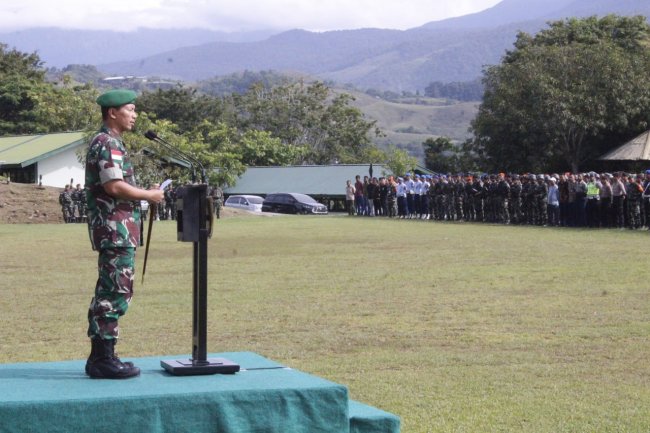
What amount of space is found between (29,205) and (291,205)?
1432 cm

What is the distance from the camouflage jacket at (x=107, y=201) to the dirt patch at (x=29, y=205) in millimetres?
40814

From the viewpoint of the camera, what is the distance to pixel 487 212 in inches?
1554

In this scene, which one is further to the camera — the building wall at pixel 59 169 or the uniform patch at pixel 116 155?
the building wall at pixel 59 169

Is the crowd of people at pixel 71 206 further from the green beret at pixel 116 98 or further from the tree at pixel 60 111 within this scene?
the green beret at pixel 116 98

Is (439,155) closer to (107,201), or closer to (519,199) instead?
(519,199)

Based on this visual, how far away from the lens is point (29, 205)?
158 feet

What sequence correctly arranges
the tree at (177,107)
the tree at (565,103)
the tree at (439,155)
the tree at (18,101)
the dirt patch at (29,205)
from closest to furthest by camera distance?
the dirt patch at (29,205) < the tree at (565,103) < the tree at (18,101) < the tree at (439,155) < the tree at (177,107)

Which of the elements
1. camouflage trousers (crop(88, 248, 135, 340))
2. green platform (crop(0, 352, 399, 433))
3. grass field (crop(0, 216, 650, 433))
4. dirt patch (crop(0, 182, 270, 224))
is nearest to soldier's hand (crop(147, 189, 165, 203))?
camouflage trousers (crop(88, 248, 135, 340))

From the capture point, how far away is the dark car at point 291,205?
2216 inches

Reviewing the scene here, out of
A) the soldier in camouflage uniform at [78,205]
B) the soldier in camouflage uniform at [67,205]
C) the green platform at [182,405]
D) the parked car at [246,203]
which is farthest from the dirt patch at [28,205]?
the green platform at [182,405]

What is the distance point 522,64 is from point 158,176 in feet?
64.5

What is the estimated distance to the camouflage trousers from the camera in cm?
618

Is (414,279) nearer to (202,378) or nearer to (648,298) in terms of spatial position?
(648,298)

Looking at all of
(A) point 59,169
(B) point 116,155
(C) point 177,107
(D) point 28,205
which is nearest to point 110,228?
(B) point 116,155
